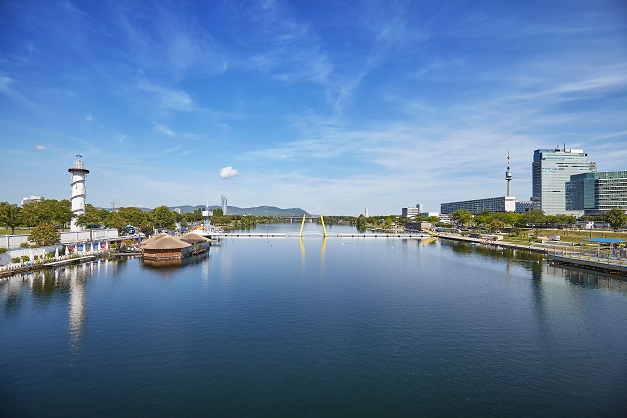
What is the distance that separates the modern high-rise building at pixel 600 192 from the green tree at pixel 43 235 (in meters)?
130

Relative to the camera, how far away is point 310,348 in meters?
16.7

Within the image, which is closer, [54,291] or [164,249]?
[54,291]

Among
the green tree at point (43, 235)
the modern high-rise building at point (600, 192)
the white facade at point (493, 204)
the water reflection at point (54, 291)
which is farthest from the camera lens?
the white facade at point (493, 204)

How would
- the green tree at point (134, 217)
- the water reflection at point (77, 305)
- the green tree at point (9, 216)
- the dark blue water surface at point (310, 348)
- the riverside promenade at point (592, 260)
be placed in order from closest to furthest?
the dark blue water surface at point (310, 348)
the water reflection at point (77, 305)
the riverside promenade at point (592, 260)
the green tree at point (9, 216)
the green tree at point (134, 217)

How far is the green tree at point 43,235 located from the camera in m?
39.0

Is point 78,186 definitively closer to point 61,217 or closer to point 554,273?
point 61,217

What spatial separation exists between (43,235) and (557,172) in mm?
143655

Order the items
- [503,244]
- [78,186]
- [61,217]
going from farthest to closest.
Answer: [503,244] → [78,186] → [61,217]

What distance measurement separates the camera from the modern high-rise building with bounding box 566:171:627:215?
102000 millimetres

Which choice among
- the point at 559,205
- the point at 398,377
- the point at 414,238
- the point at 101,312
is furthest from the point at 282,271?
the point at 559,205

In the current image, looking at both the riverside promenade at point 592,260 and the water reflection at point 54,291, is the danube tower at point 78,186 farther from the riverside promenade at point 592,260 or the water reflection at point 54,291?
the riverside promenade at point 592,260

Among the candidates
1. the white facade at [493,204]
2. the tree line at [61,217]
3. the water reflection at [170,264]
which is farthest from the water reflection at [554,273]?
the white facade at [493,204]

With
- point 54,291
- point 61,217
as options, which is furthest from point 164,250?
point 61,217

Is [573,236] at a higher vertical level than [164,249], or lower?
higher
